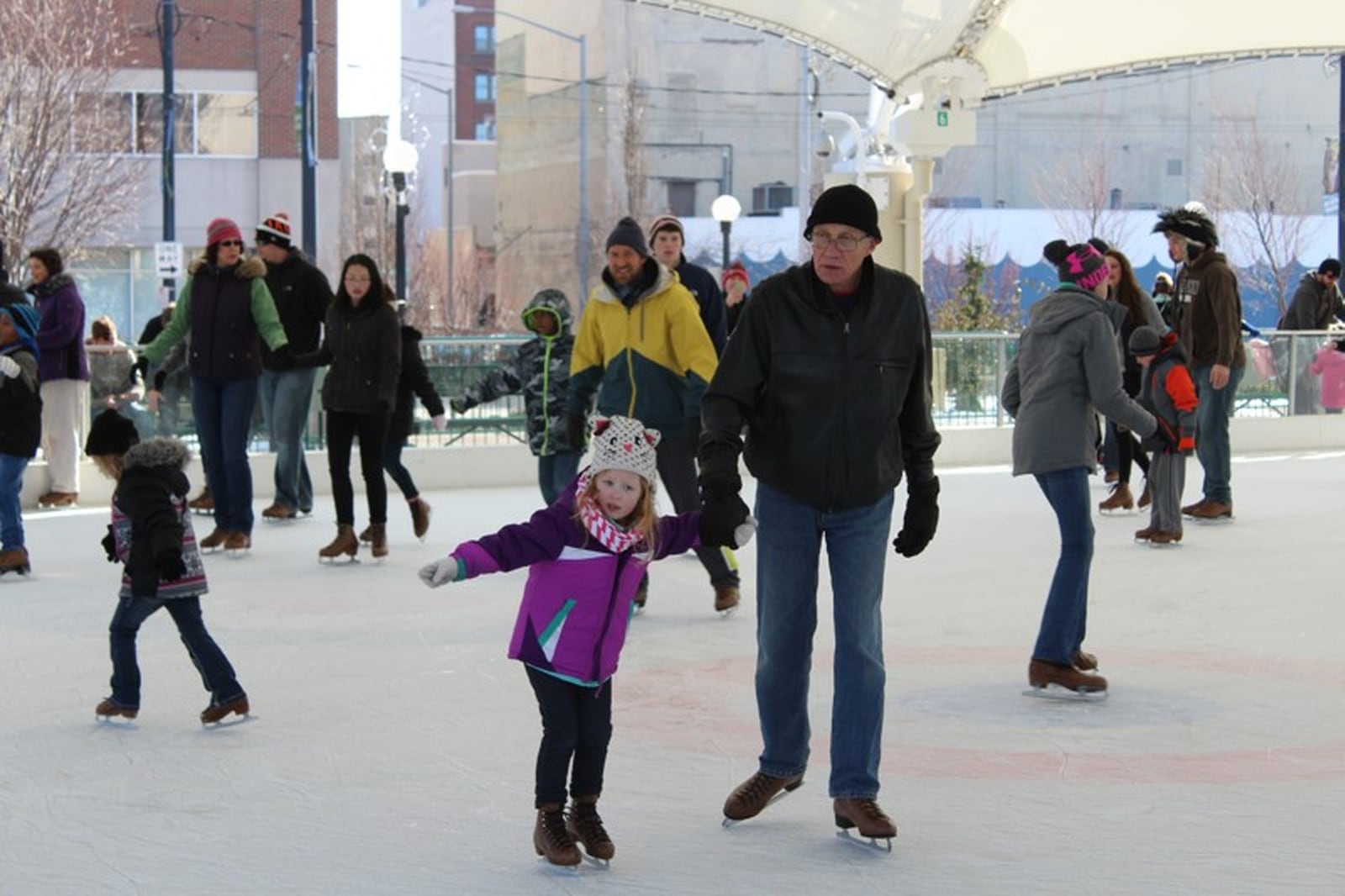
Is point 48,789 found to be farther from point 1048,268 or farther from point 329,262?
point 329,262

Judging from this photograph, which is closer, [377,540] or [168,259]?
[377,540]

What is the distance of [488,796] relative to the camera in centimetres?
630

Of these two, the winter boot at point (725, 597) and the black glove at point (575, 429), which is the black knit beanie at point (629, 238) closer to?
the black glove at point (575, 429)

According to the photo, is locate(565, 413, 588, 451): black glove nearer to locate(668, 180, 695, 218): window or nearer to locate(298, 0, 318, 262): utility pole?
locate(298, 0, 318, 262): utility pole

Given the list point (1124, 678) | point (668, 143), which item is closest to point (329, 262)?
point (668, 143)

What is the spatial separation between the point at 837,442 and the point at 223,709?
8.68 feet

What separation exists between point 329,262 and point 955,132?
31404 millimetres

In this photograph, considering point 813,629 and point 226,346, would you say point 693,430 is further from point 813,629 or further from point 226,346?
point 226,346

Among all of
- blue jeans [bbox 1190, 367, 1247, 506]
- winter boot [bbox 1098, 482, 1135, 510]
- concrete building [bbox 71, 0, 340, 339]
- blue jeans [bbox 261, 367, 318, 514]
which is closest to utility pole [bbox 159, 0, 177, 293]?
concrete building [bbox 71, 0, 340, 339]

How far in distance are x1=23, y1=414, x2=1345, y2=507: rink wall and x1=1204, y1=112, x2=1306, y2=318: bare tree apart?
62.7 feet

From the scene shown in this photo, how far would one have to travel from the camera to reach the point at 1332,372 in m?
21.8

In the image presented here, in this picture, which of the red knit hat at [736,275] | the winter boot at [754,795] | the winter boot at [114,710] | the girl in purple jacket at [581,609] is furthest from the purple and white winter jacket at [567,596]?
the red knit hat at [736,275]

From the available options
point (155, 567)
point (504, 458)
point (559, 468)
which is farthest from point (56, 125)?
point (155, 567)

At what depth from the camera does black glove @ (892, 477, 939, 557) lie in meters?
5.80
